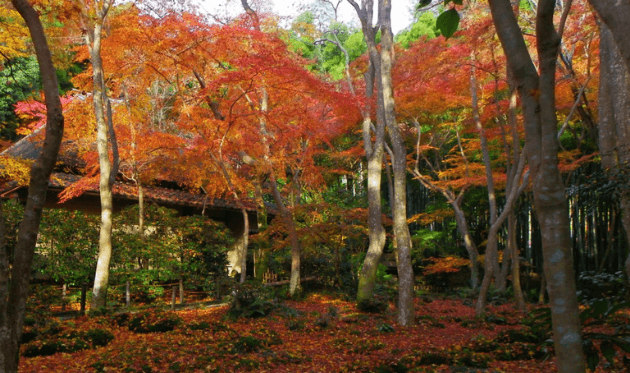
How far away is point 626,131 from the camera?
7.42m

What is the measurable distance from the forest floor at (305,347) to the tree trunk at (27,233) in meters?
2.07

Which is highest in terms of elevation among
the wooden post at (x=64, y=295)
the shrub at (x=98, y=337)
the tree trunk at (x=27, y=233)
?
the tree trunk at (x=27, y=233)

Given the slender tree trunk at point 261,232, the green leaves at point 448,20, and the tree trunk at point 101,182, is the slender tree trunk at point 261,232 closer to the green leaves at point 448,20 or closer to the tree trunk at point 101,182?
the tree trunk at point 101,182

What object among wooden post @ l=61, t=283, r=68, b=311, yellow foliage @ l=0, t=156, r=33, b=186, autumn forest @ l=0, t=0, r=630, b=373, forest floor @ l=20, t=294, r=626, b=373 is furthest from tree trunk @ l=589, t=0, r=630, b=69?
wooden post @ l=61, t=283, r=68, b=311

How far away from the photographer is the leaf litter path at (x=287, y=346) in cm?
568

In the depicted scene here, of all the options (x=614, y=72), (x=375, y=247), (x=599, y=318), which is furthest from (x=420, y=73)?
(x=599, y=318)

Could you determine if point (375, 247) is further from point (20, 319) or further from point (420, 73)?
point (20, 319)

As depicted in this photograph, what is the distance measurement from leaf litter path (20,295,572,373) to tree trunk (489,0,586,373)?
3086 millimetres

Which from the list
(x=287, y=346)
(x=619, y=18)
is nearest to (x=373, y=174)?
(x=287, y=346)

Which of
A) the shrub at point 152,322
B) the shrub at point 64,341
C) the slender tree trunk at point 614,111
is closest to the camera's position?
the shrub at point 64,341

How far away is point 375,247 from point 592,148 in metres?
8.30

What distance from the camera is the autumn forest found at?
3.85 metres

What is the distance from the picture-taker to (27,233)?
142 inches

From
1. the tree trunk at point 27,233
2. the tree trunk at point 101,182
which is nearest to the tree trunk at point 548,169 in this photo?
the tree trunk at point 27,233
